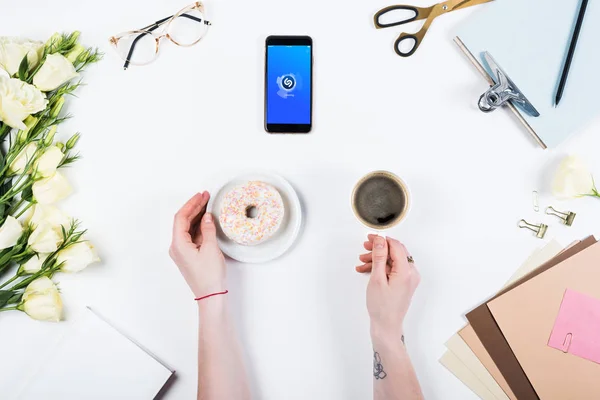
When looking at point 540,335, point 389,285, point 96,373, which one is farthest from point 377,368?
point 96,373

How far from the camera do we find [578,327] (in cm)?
92

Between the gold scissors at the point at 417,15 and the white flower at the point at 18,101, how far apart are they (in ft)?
2.12

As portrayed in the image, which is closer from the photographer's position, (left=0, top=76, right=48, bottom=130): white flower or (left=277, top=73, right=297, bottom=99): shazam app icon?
(left=0, top=76, right=48, bottom=130): white flower

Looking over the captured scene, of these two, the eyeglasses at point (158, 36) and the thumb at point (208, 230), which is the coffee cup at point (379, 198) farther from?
the eyeglasses at point (158, 36)

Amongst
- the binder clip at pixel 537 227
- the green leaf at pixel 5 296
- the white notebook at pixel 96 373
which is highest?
the binder clip at pixel 537 227

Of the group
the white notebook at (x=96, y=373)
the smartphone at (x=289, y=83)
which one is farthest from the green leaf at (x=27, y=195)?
the smartphone at (x=289, y=83)

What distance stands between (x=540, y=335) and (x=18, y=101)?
103 centimetres

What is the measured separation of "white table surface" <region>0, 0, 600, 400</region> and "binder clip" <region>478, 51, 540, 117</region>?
1.2 inches

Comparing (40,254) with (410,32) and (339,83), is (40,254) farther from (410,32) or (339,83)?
(410,32)

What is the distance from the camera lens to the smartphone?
96 centimetres

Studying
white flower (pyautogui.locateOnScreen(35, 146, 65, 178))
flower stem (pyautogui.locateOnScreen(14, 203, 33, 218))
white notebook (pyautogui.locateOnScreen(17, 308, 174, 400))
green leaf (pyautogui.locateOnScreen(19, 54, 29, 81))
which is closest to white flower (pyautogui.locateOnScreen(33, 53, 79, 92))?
green leaf (pyautogui.locateOnScreen(19, 54, 29, 81))

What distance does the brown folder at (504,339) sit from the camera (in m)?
0.94

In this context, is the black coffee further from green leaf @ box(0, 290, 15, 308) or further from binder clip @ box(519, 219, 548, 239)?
green leaf @ box(0, 290, 15, 308)

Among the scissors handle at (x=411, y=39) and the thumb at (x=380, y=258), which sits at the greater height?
the scissors handle at (x=411, y=39)
